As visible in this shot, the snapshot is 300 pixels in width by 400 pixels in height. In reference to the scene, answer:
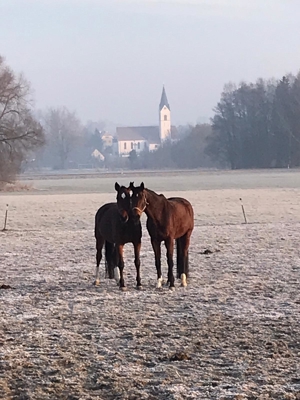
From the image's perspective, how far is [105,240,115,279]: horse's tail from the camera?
1232cm

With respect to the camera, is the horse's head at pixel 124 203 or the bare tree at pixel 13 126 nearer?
the horse's head at pixel 124 203

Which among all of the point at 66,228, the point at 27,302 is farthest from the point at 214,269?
the point at 66,228

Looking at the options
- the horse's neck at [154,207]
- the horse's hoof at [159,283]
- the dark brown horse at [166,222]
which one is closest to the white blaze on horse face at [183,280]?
the dark brown horse at [166,222]

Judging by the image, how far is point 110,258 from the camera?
490 inches

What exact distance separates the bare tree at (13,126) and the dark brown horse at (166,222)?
162ft

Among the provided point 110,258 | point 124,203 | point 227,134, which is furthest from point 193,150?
point 124,203

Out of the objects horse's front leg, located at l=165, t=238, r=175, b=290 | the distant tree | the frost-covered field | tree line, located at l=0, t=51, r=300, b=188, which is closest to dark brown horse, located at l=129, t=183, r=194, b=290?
horse's front leg, located at l=165, t=238, r=175, b=290

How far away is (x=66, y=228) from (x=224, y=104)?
89.4m

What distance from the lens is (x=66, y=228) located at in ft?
86.2

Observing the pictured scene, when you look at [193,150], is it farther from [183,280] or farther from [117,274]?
[117,274]

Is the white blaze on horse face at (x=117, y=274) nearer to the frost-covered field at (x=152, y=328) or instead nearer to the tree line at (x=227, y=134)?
the frost-covered field at (x=152, y=328)

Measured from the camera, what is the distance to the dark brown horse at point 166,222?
10930mm

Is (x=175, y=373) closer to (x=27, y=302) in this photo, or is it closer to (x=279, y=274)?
(x=27, y=302)

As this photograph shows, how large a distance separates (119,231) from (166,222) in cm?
77
